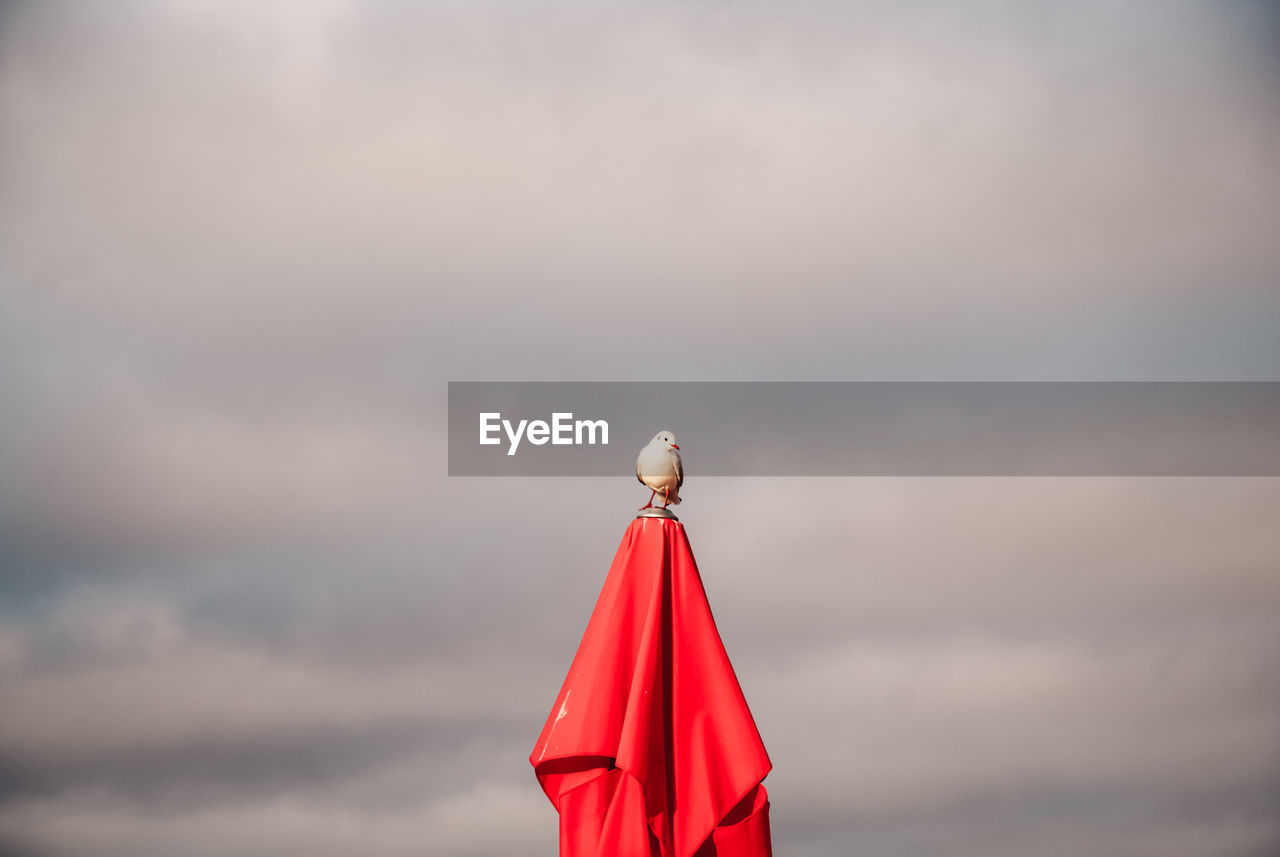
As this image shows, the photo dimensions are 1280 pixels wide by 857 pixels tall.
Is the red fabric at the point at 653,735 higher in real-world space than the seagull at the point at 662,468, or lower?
lower

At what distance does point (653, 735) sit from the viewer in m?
6.55

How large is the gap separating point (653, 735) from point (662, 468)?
1.51 metres

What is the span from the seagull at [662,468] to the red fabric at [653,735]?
0.35 meters

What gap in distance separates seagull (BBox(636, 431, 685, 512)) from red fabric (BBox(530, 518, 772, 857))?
0.35 meters

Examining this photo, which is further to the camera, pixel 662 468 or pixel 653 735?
pixel 662 468

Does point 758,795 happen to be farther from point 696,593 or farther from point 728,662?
point 696,593

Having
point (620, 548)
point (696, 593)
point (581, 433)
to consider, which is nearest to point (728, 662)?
point (696, 593)

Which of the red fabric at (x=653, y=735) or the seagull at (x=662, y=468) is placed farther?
the seagull at (x=662, y=468)

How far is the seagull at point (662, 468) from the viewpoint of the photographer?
7023 millimetres

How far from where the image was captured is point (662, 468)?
276 inches

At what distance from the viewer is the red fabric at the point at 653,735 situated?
6.38 meters

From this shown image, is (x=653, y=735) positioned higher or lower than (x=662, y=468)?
lower

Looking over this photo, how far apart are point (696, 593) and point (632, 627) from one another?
405 millimetres

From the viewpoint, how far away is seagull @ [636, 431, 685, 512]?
7.02m
